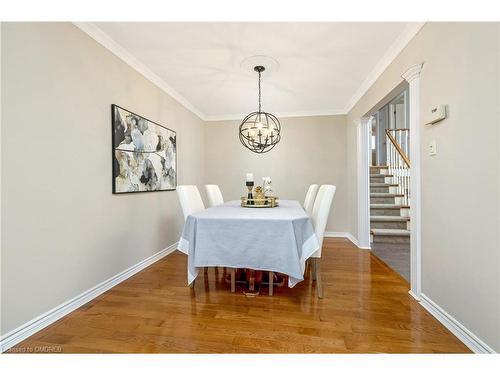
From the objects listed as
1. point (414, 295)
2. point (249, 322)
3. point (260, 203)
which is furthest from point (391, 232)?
point (249, 322)

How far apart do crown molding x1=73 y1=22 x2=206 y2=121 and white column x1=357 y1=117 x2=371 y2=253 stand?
2.78 m

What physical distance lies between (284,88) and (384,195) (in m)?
2.74

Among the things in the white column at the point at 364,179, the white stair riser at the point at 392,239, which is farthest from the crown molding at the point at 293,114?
the white stair riser at the point at 392,239

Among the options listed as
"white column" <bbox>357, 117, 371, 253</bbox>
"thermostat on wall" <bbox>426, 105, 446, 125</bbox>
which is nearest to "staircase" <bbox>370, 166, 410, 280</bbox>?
"white column" <bbox>357, 117, 371, 253</bbox>

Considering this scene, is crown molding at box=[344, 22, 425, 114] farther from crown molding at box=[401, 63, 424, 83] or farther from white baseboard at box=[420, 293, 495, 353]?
white baseboard at box=[420, 293, 495, 353]

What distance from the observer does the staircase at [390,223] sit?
333cm

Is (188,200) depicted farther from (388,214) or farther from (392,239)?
(388,214)

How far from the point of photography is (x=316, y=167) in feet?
14.7

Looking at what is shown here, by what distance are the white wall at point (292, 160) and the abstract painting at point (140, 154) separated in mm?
1449

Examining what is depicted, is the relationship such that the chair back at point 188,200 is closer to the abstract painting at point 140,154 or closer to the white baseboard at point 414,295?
the abstract painting at point 140,154

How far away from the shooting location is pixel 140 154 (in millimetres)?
2688

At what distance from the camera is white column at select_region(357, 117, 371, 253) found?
3523 mm

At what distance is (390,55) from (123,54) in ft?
8.73
